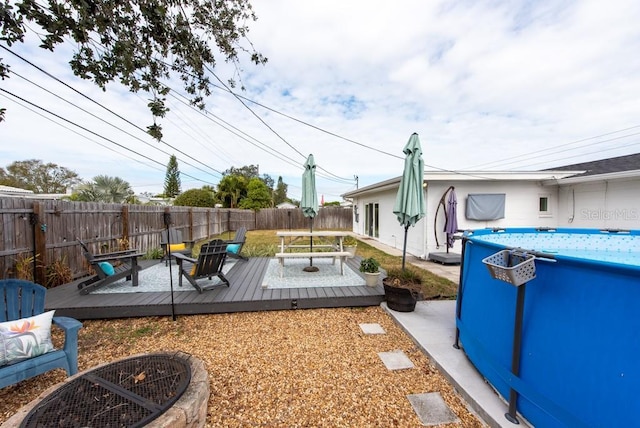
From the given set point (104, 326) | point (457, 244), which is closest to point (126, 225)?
point (104, 326)

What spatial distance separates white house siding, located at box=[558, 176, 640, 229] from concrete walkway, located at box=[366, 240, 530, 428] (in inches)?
293

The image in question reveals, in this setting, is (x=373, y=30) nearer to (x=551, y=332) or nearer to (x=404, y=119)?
(x=404, y=119)

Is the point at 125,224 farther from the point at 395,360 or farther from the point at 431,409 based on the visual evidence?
the point at 431,409

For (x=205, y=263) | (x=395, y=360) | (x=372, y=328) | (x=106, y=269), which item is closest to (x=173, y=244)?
(x=106, y=269)

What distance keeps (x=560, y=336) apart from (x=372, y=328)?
2.32m

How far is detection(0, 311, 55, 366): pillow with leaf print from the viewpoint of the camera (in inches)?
82.4

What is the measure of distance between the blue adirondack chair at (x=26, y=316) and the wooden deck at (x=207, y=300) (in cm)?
130

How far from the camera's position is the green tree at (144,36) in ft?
7.72

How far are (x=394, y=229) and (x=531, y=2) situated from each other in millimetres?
7918

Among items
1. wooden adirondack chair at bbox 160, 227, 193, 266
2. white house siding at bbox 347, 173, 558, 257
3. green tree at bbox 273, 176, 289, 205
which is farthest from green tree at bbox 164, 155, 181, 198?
white house siding at bbox 347, 173, 558, 257

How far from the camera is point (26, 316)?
256 centimetres

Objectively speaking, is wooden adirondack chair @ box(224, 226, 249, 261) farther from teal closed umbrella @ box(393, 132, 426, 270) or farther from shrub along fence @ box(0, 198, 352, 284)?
teal closed umbrella @ box(393, 132, 426, 270)

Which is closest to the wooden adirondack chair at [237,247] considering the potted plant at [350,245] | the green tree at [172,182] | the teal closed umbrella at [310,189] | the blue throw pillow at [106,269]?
the teal closed umbrella at [310,189]

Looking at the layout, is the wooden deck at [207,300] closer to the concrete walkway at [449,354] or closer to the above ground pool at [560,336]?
the concrete walkway at [449,354]
